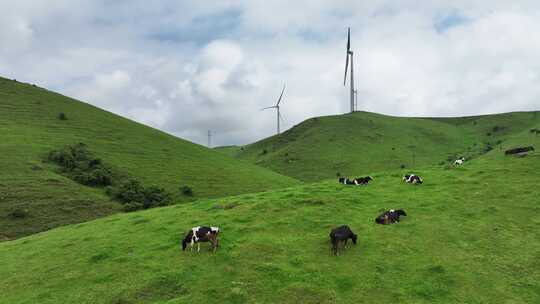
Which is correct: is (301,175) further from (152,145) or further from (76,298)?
(76,298)

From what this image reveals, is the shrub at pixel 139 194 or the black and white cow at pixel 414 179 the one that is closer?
the black and white cow at pixel 414 179

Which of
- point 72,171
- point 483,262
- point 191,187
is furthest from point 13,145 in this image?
point 483,262

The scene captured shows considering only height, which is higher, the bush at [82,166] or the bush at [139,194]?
the bush at [82,166]

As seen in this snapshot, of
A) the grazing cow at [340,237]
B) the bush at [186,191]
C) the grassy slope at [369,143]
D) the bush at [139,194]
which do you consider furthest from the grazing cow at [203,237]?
the grassy slope at [369,143]

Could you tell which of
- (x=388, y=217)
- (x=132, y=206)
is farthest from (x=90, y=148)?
(x=388, y=217)

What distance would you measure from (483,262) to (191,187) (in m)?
42.9

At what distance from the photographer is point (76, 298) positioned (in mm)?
17562

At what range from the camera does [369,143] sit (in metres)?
103

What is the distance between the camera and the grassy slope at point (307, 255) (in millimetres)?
16625

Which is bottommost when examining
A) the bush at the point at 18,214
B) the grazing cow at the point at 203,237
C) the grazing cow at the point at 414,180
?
the bush at the point at 18,214

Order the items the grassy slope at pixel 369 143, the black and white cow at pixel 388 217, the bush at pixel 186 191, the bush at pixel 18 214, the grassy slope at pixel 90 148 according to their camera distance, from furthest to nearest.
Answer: the grassy slope at pixel 369 143 < the bush at pixel 186 191 < the grassy slope at pixel 90 148 < the bush at pixel 18 214 < the black and white cow at pixel 388 217

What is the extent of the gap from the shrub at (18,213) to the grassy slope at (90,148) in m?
0.49

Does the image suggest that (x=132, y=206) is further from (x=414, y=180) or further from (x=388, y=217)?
(x=388, y=217)

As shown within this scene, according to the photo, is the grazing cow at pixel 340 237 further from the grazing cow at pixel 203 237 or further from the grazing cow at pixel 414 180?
the grazing cow at pixel 414 180
